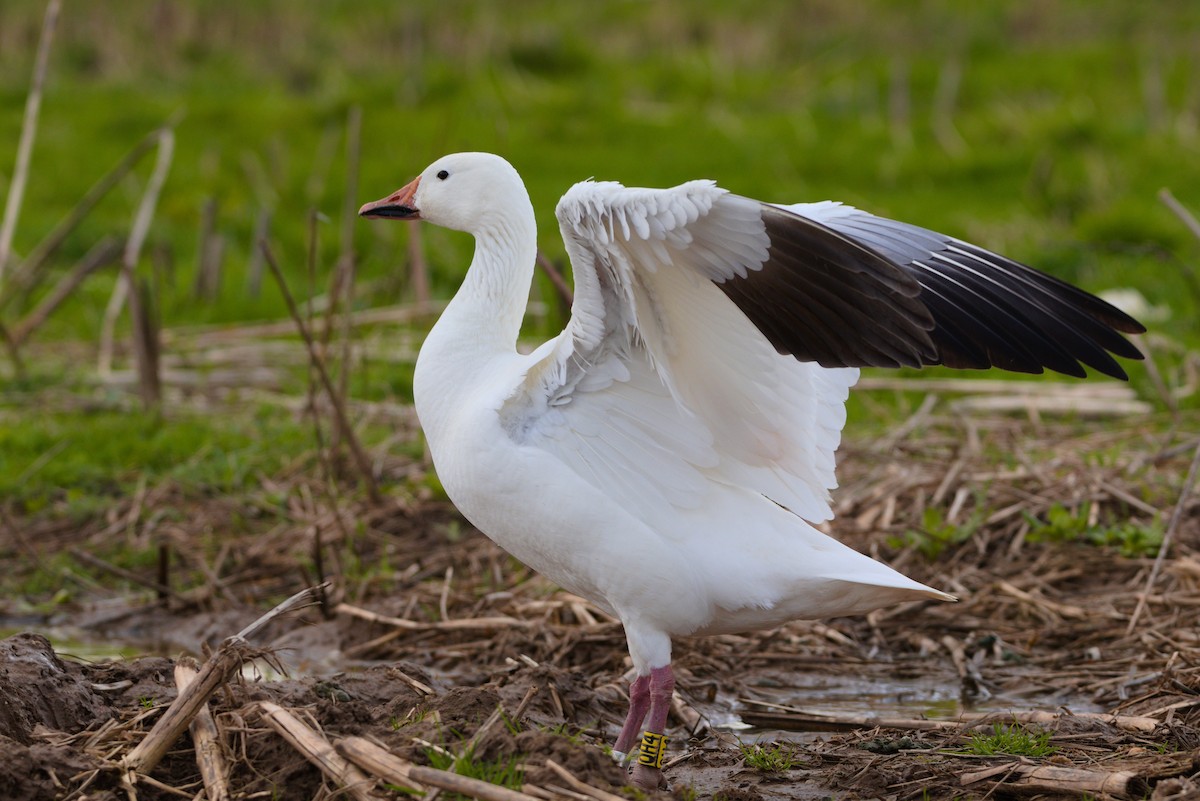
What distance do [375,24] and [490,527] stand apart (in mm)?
12936

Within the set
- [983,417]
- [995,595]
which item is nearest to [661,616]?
[995,595]

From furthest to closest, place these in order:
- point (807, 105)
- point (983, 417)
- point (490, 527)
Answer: point (807, 105), point (983, 417), point (490, 527)

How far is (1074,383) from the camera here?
8.03 m

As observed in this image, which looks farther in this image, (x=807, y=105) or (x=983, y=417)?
(x=807, y=105)

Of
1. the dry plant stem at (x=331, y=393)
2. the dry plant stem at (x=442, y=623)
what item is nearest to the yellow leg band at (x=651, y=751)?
the dry plant stem at (x=442, y=623)

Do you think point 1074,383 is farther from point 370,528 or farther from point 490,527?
point 490,527

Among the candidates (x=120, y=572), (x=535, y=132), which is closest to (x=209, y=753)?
(x=120, y=572)

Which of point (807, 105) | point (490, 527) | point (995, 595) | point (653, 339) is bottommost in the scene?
point (995, 595)

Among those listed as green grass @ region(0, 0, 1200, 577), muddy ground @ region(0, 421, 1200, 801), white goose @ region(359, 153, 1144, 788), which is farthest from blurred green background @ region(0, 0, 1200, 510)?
white goose @ region(359, 153, 1144, 788)

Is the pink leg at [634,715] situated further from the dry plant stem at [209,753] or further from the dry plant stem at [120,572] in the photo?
the dry plant stem at [120,572]

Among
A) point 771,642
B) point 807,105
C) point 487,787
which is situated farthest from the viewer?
point 807,105

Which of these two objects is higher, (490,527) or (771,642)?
(490,527)

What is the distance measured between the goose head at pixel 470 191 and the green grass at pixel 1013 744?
2108 millimetres

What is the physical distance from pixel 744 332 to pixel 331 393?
234cm
